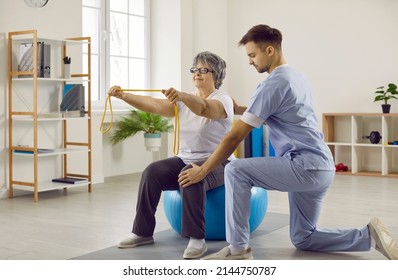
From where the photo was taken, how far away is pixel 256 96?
2.94m

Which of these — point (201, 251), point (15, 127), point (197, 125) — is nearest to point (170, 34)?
point (15, 127)

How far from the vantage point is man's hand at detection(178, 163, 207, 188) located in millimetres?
3141

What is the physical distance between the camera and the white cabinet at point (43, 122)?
5.10m

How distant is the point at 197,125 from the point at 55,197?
226 cm

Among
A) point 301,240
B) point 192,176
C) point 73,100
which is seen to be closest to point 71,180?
point 73,100

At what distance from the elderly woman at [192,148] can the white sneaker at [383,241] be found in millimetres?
854

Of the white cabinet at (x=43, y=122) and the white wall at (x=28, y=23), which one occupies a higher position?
the white wall at (x=28, y=23)

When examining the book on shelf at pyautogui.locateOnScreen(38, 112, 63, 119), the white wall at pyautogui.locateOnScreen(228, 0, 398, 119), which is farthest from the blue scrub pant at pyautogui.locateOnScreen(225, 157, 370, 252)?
the white wall at pyautogui.locateOnScreen(228, 0, 398, 119)

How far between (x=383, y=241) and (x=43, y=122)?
347cm

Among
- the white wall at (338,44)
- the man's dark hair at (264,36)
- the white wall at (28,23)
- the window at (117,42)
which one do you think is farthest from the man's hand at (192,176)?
the white wall at (338,44)

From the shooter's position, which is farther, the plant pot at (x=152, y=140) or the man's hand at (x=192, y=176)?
the plant pot at (x=152, y=140)

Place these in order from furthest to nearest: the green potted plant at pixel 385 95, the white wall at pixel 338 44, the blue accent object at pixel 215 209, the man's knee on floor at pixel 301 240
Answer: the white wall at pixel 338 44
the green potted plant at pixel 385 95
the blue accent object at pixel 215 209
the man's knee on floor at pixel 301 240

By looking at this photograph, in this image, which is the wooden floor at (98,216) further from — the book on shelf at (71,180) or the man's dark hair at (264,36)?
the man's dark hair at (264,36)

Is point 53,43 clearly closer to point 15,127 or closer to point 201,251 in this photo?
point 15,127
